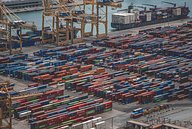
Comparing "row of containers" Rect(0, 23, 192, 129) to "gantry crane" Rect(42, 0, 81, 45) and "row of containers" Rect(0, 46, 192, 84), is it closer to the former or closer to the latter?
"row of containers" Rect(0, 46, 192, 84)

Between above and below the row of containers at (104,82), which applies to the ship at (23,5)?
above

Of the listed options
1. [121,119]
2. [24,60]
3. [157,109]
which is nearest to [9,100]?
[121,119]

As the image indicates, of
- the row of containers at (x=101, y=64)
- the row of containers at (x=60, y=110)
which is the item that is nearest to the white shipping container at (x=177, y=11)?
the row of containers at (x=101, y=64)

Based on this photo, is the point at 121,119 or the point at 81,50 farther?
the point at 81,50

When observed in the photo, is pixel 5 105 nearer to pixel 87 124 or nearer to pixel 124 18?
pixel 87 124

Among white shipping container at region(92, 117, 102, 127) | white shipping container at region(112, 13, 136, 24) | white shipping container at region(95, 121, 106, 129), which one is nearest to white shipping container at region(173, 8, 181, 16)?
white shipping container at region(112, 13, 136, 24)

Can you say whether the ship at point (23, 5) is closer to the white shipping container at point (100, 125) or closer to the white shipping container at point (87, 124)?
the white shipping container at point (87, 124)

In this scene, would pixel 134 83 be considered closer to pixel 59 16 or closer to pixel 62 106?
pixel 62 106

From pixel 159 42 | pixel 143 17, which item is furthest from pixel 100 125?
pixel 143 17
